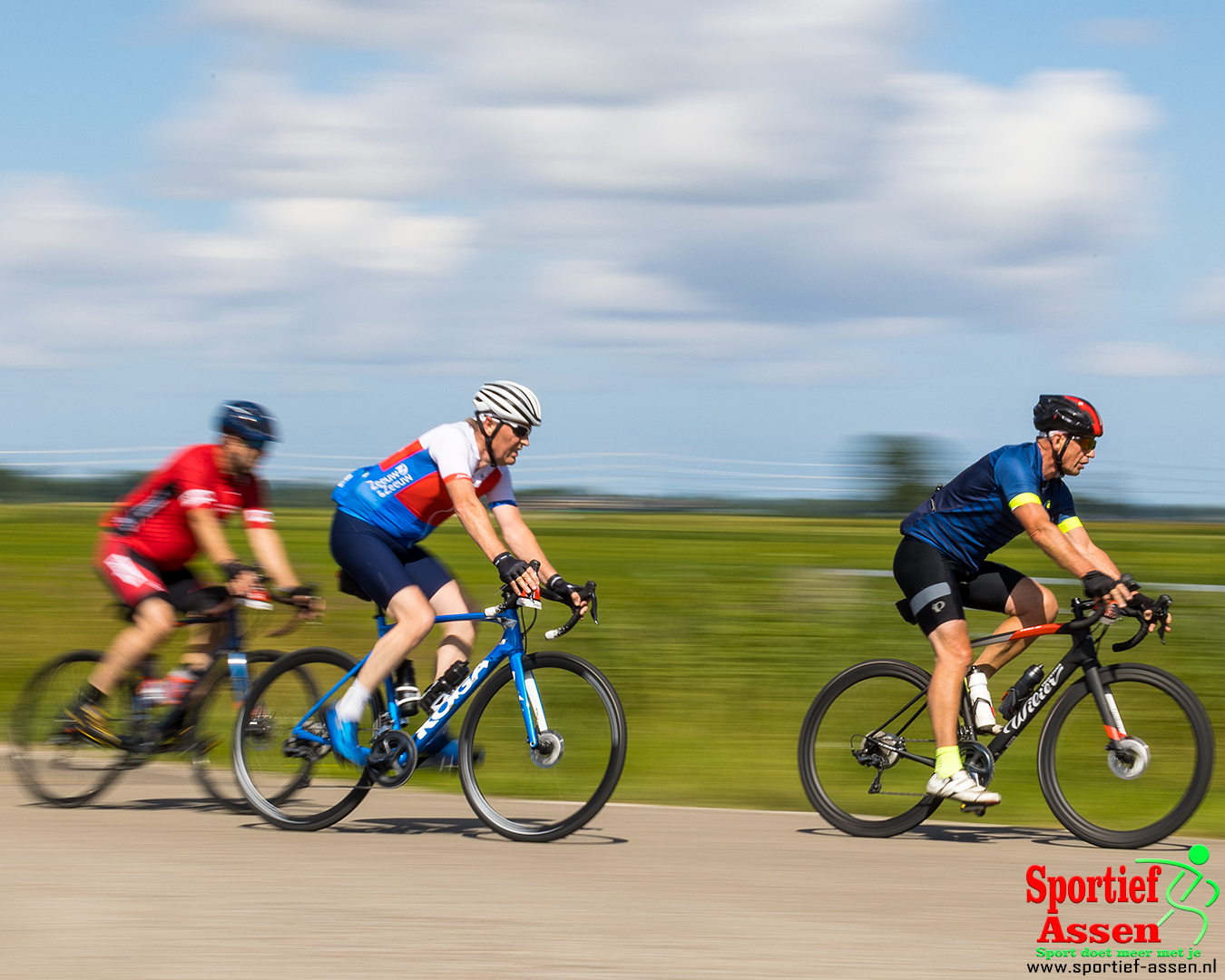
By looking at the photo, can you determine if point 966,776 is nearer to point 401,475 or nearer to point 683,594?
point 401,475

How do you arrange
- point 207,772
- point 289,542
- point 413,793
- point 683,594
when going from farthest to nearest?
point 289,542 < point 683,594 < point 413,793 < point 207,772

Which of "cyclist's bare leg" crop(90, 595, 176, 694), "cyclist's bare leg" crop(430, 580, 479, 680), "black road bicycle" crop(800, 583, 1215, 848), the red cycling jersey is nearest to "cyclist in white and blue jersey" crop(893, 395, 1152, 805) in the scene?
"black road bicycle" crop(800, 583, 1215, 848)

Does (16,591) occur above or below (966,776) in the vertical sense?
below

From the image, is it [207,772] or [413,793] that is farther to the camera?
[413,793]

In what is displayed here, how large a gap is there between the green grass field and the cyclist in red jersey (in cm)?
174

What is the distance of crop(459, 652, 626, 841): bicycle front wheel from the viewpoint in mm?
6516

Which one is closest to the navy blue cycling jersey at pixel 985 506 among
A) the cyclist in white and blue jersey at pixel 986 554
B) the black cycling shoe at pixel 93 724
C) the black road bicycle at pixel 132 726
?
the cyclist in white and blue jersey at pixel 986 554

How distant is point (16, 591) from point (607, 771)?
1423 cm

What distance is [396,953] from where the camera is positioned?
4.73m

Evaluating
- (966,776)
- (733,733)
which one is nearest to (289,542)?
(733,733)

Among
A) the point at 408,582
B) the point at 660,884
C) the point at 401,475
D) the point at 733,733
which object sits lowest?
the point at 733,733

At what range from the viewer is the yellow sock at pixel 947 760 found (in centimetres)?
666

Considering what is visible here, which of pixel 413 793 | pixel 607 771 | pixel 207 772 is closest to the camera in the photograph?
pixel 607 771

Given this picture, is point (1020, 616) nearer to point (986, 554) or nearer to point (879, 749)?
point (986, 554)
